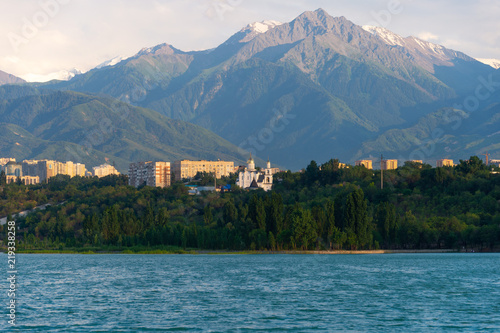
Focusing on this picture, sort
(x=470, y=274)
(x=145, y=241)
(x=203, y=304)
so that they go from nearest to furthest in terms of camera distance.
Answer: (x=203, y=304)
(x=470, y=274)
(x=145, y=241)

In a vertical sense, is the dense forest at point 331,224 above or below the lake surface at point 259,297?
above

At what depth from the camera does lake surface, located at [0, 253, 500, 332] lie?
5369cm

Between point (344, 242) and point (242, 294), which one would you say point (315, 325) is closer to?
point (242, 294)

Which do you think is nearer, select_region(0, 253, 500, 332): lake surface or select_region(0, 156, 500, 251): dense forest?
select_region(0, 253, 500, 332): lake surface

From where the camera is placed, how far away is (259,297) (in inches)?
2712

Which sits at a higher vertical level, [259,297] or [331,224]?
[331,224]

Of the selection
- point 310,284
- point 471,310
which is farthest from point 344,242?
point 471,310

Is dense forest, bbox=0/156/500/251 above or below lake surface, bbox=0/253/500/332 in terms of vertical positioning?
above

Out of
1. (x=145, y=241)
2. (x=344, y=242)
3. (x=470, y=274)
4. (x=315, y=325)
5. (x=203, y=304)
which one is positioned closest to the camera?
(x=315, y=325)

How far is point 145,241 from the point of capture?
14300 centimetres

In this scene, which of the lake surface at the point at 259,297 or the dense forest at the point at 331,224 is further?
the dense forest at the point at 331,224

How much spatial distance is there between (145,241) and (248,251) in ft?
73.0

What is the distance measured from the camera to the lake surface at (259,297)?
53.7 meters

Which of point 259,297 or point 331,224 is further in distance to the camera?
point 331,224
